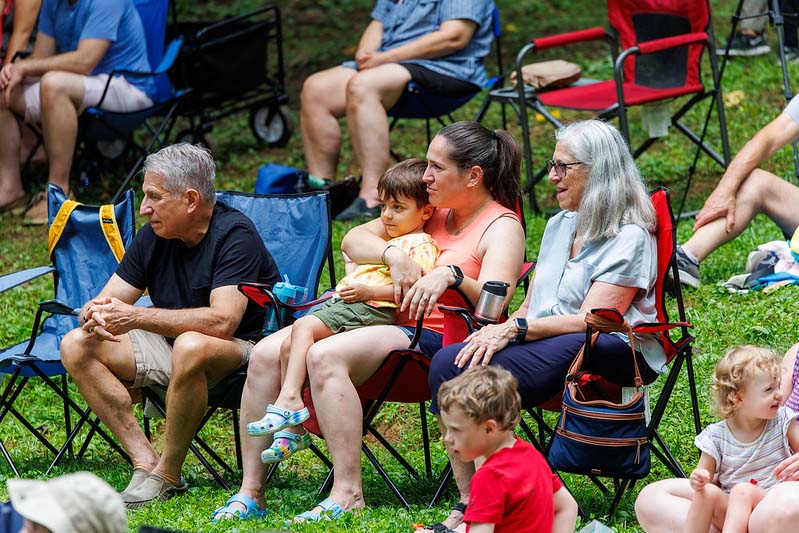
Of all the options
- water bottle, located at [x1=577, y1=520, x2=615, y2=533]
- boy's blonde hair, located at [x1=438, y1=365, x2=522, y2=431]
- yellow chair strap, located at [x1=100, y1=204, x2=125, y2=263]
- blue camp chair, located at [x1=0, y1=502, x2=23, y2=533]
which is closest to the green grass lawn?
water bottle, located at [x1=577, y1=520, x2=615, y2=533]

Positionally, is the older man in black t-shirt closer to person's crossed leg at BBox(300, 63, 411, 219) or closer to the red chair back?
person's crossed leg at BBox(300, 63, 411, 219)

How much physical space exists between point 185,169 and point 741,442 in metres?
2.08

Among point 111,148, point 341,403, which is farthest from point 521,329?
point 111,148

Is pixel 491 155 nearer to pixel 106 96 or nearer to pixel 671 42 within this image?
pixel 671 42

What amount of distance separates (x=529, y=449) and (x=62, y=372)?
6.90 feet

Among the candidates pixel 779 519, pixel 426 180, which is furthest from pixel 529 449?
pixel 426 180

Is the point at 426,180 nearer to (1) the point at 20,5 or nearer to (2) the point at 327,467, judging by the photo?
(2) the point at 327,467

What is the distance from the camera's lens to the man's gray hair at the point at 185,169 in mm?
4340

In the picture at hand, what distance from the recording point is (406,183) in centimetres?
425

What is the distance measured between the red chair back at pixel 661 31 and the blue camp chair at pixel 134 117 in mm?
2540

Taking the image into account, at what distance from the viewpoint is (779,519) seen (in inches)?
122

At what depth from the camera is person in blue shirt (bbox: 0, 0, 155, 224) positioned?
23.2 feet

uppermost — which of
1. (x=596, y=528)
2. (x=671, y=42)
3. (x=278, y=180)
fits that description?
(x=671, y=42)

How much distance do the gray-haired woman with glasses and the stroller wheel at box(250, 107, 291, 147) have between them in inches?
181
